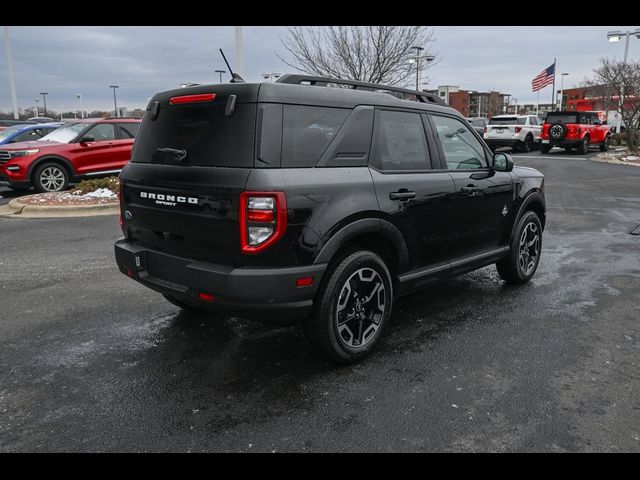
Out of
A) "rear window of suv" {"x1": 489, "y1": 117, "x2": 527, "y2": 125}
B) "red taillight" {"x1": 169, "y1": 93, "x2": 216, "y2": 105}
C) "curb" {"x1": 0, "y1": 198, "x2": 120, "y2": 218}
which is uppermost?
"rear window of suv" {"x1": 489, "y1": 117, "x2": 527, "y2": 125}

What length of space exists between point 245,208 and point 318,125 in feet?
2.70

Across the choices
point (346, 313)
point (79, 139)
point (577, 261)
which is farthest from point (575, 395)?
point (79, 139)

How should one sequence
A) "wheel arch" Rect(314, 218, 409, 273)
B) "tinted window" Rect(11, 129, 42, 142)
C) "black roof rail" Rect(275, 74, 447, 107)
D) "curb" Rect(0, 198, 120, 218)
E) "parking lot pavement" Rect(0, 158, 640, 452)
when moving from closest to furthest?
"parking lot pavement" Rect(0, 158, 640, 452) < "wheel arch" Rect(314, 218, 409, 273) < "black roof rail" Rect(275, 74, 447, 107) < "curb" Rect(0, 198, 120, 218) < "tinted window" Rect(11, 129, 42, 142)

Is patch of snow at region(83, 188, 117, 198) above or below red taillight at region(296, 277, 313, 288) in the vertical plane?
below

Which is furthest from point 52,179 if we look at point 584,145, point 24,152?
point 584,145

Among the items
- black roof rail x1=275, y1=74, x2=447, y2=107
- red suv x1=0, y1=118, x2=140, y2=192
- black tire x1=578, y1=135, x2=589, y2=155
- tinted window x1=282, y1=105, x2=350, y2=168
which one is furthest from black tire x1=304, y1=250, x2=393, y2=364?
black tire x1=578, y1=135, x2=589, y2=155

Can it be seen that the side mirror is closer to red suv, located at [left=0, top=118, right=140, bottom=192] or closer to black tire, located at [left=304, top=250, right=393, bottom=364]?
black tire, located at [left=304, top=250, right=393, bottom=364]

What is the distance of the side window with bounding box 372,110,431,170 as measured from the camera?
385 centimetres

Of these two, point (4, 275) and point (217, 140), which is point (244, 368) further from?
point (4, 275)

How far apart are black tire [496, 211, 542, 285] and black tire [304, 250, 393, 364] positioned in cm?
204

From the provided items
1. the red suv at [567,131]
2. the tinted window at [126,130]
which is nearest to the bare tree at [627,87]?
the red suv at [567,131]

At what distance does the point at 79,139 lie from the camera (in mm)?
12047
